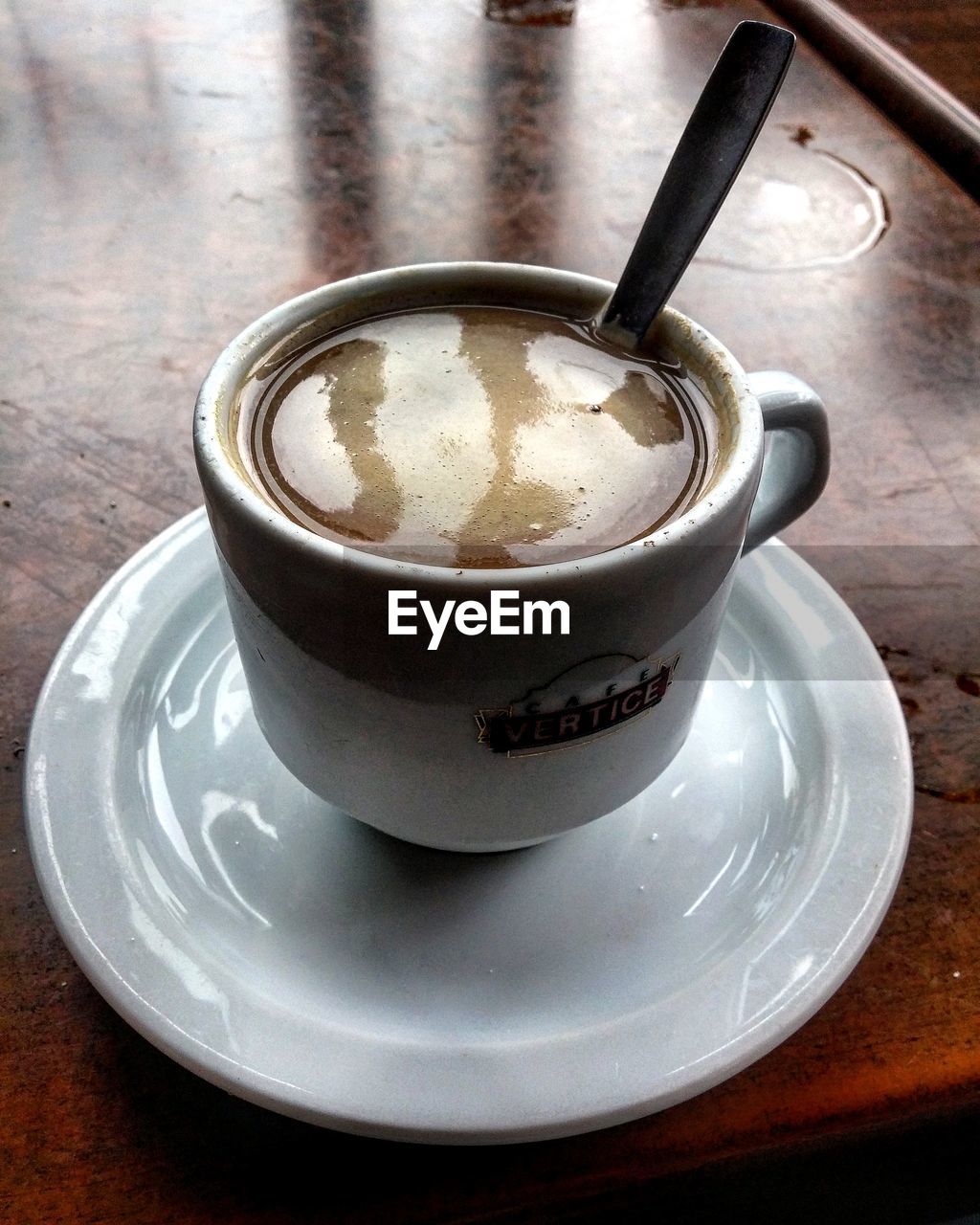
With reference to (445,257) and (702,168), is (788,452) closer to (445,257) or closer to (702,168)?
(702,168)

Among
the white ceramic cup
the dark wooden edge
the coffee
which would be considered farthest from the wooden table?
the coffee

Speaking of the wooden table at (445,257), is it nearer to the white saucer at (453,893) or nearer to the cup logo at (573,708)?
the white saucer at (453,893)

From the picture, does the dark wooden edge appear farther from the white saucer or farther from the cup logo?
the cup logo

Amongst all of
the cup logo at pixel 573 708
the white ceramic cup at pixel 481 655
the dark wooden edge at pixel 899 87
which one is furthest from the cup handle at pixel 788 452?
the dark wooden edge at pixel 899 87

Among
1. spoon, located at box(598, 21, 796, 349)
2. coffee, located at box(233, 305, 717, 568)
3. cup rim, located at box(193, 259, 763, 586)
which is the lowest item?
coffee, located at box(233, 305, 717, 568)

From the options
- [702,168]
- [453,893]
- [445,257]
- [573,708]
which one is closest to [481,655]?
[573,708]

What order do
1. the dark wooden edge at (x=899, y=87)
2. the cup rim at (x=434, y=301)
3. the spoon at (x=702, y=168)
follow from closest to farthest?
the cup rim at (x=434, y=301) < the spoon at (x=702, y=168) < the dark wooden edge at (x=899, y=87)
